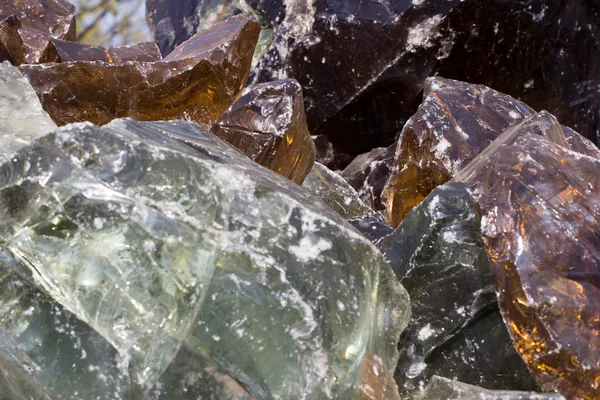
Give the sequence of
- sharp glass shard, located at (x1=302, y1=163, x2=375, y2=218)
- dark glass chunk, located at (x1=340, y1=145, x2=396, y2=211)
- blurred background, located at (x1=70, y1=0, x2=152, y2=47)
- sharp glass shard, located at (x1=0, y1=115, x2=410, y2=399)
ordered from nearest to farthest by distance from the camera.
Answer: sharp glass shard, located at (x1=0, y1=115, x2=410, y2=399) → sharp glass shard, located at (x1=302, y1=163, x2=375, y2=218) → dark glass chunk, located at (x1=340, y1=145, x2=396, y2=211) → blurred background, located at (x1=70, y1=0, x2=152, y2=47)

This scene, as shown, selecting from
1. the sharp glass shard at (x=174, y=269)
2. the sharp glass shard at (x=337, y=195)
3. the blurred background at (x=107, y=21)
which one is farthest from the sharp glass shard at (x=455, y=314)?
the blurred background at (x=107, y=21)

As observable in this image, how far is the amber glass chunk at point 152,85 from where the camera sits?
58.1 inches

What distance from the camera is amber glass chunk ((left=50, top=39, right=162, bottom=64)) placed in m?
1.64

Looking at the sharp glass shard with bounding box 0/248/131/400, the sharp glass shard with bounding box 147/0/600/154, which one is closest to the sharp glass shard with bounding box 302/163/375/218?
the sharp glass shard with bounding box 147/0/600/154

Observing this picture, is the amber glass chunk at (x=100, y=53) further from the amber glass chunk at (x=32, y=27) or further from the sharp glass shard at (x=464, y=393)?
the sharp glass shard at (x=464, y=393)

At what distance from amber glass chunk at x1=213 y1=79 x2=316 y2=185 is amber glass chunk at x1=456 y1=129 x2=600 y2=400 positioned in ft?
1.44

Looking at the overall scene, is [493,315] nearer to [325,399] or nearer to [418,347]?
[418,347]

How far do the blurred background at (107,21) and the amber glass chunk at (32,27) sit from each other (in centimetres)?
307

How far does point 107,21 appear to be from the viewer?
5250 mm

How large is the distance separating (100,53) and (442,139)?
752 millimetres

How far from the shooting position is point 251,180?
2.96ft

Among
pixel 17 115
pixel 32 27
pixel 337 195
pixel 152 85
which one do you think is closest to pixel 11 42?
pixel 32 27

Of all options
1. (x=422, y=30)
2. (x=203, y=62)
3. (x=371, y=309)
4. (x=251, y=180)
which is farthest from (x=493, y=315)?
(x=422, y=30)

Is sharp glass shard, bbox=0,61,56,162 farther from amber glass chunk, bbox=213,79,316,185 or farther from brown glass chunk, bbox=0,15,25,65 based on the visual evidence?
brown glass chunk, bbox=0,15,25,65
